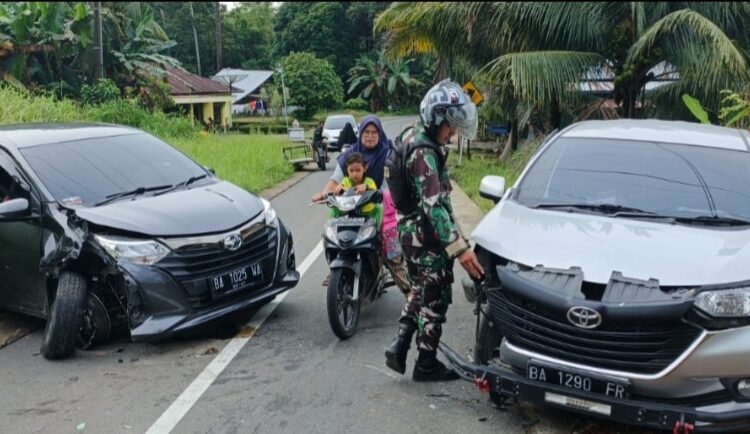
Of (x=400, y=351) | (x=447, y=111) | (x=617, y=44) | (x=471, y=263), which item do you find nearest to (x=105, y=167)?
(x=400, y=351)

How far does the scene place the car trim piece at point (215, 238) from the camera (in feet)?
16.6

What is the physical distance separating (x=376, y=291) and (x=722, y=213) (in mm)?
2887

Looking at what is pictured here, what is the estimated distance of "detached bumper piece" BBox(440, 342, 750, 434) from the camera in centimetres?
313

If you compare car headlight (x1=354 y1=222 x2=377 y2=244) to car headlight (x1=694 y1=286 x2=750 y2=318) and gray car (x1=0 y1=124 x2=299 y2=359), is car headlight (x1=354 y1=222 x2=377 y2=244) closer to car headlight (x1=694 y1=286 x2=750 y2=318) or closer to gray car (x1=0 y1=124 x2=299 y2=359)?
gray car (x1=0 y1=124 x2=299 y2=359)

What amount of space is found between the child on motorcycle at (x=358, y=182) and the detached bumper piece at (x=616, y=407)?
7.45ft

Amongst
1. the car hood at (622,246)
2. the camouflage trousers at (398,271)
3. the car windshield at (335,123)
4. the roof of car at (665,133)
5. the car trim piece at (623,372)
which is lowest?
the car windshield at (335,123)

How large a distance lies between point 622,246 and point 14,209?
4.32 metres

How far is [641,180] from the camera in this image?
459cm

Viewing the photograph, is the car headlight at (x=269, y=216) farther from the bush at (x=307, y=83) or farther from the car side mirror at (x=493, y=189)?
the bush at (x=307, y=83)

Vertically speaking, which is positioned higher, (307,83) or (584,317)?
(584,317)

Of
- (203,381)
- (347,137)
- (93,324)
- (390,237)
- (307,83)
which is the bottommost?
(307,83)

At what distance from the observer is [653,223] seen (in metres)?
4.03

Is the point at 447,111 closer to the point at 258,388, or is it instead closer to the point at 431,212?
the point at 431,212

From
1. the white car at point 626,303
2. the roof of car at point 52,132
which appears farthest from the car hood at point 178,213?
the white car at point 626,303
